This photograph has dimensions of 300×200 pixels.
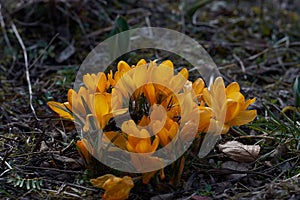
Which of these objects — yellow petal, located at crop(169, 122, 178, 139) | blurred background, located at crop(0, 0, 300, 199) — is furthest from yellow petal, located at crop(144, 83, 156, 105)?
blurred background, located at crop(0, 0, 300, 199)

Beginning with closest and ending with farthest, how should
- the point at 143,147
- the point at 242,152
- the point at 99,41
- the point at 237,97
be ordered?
the point at 143,147
the point at 237,97
the point at 242,152
the point at 99,41

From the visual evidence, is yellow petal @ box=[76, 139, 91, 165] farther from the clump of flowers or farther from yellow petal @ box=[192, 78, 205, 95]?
yellow petal @ box=[192, 78, 205, 95]

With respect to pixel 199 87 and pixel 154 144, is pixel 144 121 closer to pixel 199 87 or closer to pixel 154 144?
pixel 154 144

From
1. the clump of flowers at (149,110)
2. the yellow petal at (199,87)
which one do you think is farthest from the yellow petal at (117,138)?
the yellow petal at (199,87)

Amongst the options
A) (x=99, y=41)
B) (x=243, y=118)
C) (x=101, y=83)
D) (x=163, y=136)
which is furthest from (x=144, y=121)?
(x=99, y=41)

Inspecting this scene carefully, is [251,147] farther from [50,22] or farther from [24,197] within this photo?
[50,22]

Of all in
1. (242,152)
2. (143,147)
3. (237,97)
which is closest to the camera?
(143,147)

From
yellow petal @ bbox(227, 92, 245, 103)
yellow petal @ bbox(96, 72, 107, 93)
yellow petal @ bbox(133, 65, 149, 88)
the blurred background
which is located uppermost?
yellow petal @ bbox(133, 65, 149, 88)

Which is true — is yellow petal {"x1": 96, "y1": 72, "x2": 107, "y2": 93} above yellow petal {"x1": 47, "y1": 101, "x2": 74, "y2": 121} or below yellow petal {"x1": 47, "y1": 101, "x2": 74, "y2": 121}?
above

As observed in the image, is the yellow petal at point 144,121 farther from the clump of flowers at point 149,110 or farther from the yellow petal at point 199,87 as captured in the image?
the yellow petal at point 199,87
